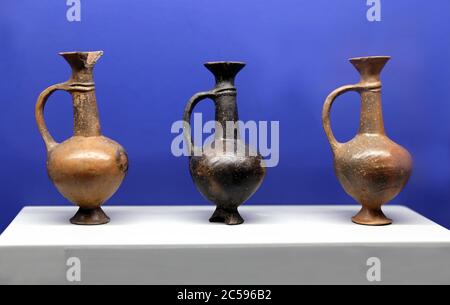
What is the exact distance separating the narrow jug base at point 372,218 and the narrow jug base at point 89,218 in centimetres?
69

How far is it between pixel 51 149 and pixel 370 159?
0.83 meters

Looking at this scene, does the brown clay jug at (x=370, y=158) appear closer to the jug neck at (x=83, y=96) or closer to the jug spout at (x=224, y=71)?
the jug spout at (x=224, y=71)

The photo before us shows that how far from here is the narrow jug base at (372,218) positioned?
1.74 meters

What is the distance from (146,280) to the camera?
1.48 metres

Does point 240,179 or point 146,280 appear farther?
point 240,179

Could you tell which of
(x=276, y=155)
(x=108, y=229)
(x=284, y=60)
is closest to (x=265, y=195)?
(x=276, y=155)

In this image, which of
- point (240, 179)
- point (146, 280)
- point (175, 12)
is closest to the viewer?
point (146, 280)

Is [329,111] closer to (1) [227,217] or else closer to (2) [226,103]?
(2) [226,103]

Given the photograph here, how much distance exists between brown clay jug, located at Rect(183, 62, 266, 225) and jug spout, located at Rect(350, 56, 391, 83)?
1.04 feet

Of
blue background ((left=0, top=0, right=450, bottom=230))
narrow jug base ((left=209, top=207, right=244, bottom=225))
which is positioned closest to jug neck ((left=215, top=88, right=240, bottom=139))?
narrow jug base ((left=209, top=207, right=244, bottom=225))

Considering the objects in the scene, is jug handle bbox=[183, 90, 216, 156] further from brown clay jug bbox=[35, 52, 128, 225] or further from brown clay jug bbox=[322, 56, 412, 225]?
brown clay jug bbox=[322, 56, 412, 225]

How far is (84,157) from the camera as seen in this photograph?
165cm

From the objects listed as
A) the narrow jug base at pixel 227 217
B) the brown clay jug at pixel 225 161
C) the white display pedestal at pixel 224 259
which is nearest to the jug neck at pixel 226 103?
the brown clay jug at pixel 225 161
